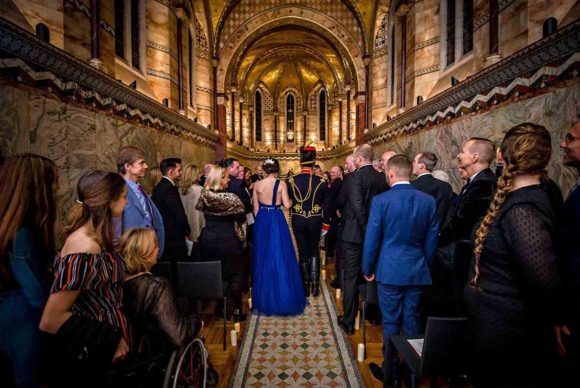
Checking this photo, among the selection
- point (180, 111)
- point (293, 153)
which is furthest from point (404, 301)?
point (293, 153)

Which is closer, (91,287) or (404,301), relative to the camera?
(91,287)

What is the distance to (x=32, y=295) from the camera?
4.47 feet

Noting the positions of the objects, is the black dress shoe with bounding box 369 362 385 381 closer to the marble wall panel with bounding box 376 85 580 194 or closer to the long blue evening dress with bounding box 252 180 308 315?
the long blue evening dress with bounding box 252 180 308 315

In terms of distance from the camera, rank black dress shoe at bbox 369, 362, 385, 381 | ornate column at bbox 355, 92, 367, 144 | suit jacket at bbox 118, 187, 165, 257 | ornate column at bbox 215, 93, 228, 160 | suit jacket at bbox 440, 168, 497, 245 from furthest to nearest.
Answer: ornate column at bbox 355, 92, 367, 144
ornate column at bbox 215, 93, 228, 160
suit jacket at bbox 118, 187, 165, 257
black dress shoe at bbox 369, 362, 385, 381
suit jacket at bbox 440, 168, 497, 245

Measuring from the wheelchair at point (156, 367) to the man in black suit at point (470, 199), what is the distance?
2107 millimetres

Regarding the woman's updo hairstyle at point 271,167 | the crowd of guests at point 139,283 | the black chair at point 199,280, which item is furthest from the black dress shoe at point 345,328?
the woman's updo hairstyle at point 271,167

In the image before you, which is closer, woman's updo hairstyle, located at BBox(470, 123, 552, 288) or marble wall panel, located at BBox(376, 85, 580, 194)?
woman's updo hairstyle, located at BBox(470, 123, 552, 288)

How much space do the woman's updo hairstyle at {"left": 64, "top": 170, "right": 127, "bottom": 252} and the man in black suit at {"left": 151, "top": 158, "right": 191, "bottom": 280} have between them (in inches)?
69.3

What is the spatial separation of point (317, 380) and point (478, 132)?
4.10 m

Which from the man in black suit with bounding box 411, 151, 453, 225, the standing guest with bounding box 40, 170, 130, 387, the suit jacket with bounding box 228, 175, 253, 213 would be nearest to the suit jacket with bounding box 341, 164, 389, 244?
the man in black suit with bounding box 411, 151, 453, 225

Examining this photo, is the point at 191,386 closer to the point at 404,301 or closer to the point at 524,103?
the point at 404,301

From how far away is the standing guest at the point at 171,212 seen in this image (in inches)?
131

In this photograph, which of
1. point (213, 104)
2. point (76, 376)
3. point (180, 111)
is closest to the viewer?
point (76, 376)

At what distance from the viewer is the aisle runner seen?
250 centimetres
